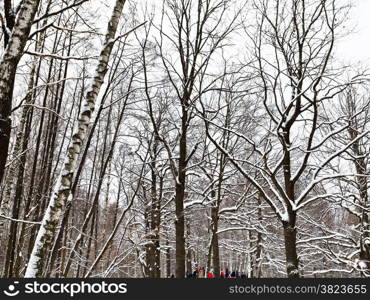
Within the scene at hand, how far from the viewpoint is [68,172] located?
12.6ft

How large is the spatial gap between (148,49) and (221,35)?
231 centimetres

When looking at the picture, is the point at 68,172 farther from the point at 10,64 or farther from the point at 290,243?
the point at 290,243

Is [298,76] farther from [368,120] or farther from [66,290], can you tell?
[66,290]

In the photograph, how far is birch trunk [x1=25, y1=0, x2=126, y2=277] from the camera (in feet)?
11.6

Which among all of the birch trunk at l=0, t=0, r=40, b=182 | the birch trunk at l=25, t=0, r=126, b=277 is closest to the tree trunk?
the birch trunk at l=25, t=0, r=126, b=277

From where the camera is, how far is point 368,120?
37.7ft

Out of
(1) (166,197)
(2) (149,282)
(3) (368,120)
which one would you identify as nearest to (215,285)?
(2) (149,282)

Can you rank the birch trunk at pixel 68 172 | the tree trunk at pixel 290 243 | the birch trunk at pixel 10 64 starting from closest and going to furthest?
the birch trunk at pixel 10 64
the birch trunk at pixel 68 172
the tree trunk at pixel 290 243

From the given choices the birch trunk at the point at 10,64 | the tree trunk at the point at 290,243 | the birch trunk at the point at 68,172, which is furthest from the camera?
the tree trunk at the point at 290,243

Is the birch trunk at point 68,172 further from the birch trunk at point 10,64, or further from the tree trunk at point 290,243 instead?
the tree trunk at point 290,243

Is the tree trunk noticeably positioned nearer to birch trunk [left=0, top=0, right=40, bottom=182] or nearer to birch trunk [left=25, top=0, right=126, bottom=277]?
birch trunk [left=25, top=0, right=126, bottom=277]

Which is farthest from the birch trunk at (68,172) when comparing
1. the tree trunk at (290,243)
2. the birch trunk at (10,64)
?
the tree trunk at (290,243)

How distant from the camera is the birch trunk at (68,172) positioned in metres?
3.53

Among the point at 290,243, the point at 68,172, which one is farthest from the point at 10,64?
the point at 290,243
